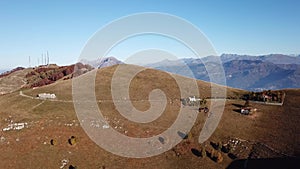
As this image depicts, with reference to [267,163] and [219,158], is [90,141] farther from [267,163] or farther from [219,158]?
[267,163]

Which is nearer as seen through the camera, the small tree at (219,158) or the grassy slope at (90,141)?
the grassy slope at (90,141)

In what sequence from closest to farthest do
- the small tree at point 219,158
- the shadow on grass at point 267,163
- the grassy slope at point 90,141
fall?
the shadow on grass at point 267,163
the grassy slope at point 90,141
the small tree at point 219,158

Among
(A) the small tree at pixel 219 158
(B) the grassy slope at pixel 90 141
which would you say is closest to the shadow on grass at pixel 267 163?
(A) the small tree at pixel 219 158

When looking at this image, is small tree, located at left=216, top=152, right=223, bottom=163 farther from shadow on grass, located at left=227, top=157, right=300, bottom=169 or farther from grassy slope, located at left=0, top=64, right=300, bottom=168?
shadow on grass, located at left=227, top=157, right=300, bottom=169

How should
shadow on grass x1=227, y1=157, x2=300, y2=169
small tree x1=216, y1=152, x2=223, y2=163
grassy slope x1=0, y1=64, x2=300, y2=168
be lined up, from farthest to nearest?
small tree x1=216, y1=152, x2=223, y2=163 < grassy slope x1=0, y1=64, x2=300, y2=168 < shadow on grass x1=227, y1=157, x2=300, y2=169

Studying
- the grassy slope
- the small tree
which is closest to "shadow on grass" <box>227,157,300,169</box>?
the small tree

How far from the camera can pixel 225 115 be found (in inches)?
3078

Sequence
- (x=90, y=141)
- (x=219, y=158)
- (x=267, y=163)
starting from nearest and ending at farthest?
1. (x=267, y=163)
2. (x=219, y=158)
3. (x=90, y=141)

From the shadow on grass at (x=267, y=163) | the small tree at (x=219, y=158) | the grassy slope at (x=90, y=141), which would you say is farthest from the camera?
the small tree at (x=219, y=158)

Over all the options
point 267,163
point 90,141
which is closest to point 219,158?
point 267,163

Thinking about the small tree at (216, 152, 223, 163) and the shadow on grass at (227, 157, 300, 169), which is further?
the small tree at (216, 152, 223, 163)

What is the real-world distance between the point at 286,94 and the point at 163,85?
39.6m

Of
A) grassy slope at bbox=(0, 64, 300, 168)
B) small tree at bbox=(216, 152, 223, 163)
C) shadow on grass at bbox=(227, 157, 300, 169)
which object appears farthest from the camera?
small tree at bbox=(216, 152, 223, 163)

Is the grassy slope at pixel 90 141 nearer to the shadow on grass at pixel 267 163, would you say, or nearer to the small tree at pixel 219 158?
the small tree at pixel 219 158
